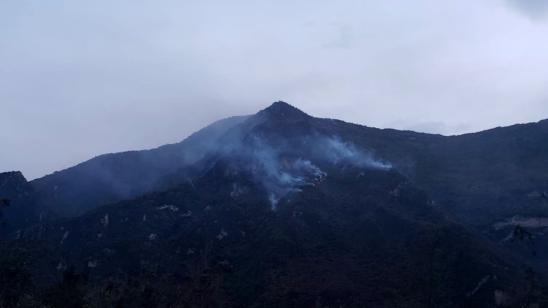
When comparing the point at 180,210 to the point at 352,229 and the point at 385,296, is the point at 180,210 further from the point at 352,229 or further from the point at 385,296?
the point at 385,296

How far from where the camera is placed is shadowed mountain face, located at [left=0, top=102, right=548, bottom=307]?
123 m

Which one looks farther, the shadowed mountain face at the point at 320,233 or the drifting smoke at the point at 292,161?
the drifting smoke at the point at 292,161

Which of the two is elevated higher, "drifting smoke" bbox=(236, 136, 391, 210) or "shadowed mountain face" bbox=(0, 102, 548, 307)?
"drifting smoke" bbox=(236, 136, 391, 210)

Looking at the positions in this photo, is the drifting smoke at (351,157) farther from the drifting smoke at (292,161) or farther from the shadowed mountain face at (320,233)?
the shadowed mountain face at (320,233)

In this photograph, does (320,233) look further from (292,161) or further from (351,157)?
(351,157)

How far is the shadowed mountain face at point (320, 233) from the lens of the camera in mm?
123312

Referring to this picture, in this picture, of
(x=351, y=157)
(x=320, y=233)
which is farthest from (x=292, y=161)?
(x=320, y=233)

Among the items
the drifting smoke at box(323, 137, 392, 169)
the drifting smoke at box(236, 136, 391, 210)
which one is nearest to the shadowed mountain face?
the drifting smoke at box(236, 136, 391, 210)

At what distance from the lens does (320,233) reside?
497 feet

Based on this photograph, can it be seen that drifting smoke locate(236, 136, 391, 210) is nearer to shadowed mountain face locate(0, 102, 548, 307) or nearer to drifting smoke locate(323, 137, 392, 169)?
drifting smoke locate(323, 137, 392, 169)

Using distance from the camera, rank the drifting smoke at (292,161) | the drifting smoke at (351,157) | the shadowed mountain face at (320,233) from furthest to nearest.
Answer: the drifting smoke at (351,157) < the drifting smoke at (292,161) < the shadowed mountain face at (320,233)

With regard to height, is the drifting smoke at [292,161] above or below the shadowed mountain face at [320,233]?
above

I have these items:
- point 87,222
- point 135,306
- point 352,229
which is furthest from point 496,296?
point 87,222

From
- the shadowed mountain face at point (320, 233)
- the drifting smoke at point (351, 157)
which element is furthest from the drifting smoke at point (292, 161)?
the shadowed mountain face at point (320, 233)
